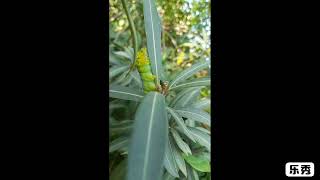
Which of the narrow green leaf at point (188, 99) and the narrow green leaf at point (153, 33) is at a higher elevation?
the narrow green leaf at point (153, 33)

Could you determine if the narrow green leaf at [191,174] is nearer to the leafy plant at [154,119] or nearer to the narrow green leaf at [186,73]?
the leafy plant at [154,119]

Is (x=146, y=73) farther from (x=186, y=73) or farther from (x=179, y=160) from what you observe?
(x=179, y=160)

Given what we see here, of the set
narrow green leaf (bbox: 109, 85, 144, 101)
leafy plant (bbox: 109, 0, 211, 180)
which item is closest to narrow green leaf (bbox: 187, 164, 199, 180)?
leafy plant (bbox: 109, 0, 211, 180)

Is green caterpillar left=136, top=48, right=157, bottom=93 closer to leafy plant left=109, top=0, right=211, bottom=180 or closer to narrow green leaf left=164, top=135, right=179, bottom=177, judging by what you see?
leafy plant left=109, top=0, right=211, bottom=180

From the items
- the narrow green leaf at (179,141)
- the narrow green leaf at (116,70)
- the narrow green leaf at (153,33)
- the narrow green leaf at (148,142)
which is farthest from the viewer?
the narrow green leaf at (116,70)

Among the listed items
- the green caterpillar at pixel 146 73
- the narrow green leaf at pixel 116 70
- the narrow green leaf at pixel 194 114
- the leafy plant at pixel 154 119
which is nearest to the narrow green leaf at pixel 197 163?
the leafy plant at pixel 154 119

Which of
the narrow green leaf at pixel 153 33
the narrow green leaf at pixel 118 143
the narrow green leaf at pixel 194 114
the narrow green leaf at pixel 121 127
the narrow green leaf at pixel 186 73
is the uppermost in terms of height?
the narrow green leaf at pixel 153 33

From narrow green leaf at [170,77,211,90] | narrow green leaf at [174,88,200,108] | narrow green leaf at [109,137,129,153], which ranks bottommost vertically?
narrow green leaf at [109,137,129,153]
